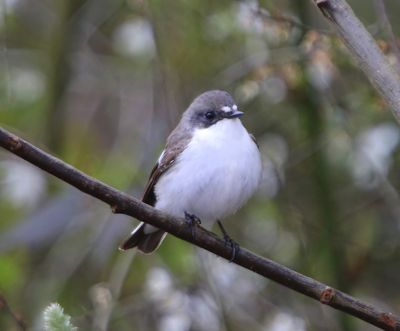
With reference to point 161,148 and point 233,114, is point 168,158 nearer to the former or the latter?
point 233,114

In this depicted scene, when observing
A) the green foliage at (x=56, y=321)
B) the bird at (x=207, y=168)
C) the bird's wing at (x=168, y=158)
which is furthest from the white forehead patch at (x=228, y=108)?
the green foliage at (x=56, y=321)

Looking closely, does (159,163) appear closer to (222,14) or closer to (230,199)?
(230,199)

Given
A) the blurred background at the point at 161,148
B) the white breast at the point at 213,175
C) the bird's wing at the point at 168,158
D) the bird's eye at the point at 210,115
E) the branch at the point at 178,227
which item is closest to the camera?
the branch at the point at 178,227

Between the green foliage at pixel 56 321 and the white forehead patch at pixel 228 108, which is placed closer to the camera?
the green foliage at pixel 56 321

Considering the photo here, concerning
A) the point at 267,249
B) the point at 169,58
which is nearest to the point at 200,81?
the point at 169,58

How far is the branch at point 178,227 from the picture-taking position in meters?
2.43

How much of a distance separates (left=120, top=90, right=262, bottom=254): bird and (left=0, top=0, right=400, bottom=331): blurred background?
1.17ft

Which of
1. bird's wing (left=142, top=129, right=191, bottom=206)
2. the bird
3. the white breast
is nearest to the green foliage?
the bird

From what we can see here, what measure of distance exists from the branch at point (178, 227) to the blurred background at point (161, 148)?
5.25 ft

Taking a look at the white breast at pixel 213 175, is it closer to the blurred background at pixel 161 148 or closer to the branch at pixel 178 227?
the blurred background at pixel 161 148

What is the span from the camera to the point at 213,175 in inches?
158

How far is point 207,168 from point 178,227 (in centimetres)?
119

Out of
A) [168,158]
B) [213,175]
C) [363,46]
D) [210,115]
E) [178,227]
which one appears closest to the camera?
[363,46]

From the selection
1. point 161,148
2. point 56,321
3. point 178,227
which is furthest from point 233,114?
point 56,321
